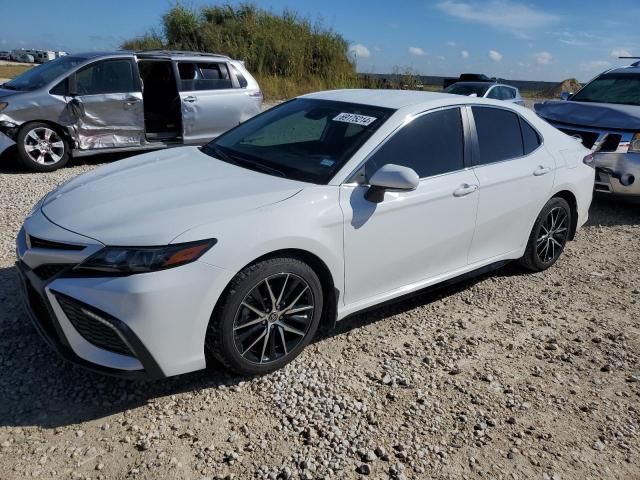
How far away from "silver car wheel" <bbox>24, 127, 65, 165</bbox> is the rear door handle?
6.33 m

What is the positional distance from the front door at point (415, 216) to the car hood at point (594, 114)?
3970 mm

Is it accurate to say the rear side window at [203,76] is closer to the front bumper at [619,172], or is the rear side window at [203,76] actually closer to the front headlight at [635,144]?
the front bumper at [619,172]

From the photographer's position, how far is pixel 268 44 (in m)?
21.3

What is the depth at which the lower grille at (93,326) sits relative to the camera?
2.57 meters

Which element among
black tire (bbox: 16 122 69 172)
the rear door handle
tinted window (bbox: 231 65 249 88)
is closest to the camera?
the rear door handle

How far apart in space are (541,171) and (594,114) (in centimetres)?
334

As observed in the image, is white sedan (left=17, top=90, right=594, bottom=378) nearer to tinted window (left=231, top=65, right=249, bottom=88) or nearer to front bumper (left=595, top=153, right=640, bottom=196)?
front bumper (left=595, top=153, right=640, bottom=196)

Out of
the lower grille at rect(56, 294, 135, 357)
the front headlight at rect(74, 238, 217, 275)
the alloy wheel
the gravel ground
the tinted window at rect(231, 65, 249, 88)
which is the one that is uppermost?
the tinted window at rect(231, 65, 249, 88)

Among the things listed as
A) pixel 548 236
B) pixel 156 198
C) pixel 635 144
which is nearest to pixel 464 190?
pixel 548 236

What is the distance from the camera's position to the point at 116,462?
2.45m

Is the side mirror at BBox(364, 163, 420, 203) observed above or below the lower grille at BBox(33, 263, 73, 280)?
above

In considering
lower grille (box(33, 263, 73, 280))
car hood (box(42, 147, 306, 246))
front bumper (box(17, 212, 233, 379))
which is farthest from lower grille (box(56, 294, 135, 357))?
car hood (box(42, 147, 306, 246))

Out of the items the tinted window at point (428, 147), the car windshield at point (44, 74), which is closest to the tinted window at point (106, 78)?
the car windshield at point (44, 74)

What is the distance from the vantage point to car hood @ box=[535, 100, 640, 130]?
265 inches
